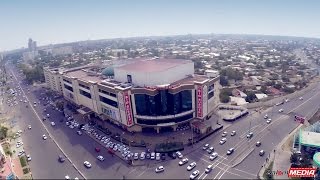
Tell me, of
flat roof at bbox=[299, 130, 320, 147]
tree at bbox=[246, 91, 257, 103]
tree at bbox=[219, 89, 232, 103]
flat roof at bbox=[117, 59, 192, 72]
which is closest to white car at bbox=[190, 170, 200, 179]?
flat roof at bbox=[299, 130, 320, 147]

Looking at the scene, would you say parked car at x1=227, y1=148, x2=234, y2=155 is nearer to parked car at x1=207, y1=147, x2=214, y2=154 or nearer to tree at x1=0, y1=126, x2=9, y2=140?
parked car at x1=207, y1=147, x2=214, y2=154

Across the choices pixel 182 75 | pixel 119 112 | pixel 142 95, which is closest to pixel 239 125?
pixel 182 75

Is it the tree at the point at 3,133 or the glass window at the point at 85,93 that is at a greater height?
the glass window at the point at 85,93

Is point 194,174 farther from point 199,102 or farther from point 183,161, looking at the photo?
point 199,102

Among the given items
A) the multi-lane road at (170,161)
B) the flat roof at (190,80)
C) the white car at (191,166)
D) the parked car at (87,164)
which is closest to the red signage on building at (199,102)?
the flat roof at (190,80)

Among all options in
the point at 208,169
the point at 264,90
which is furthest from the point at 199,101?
the point at 264,90

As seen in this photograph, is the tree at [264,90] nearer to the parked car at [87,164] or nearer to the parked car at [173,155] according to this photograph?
the parked car at [173,155]
